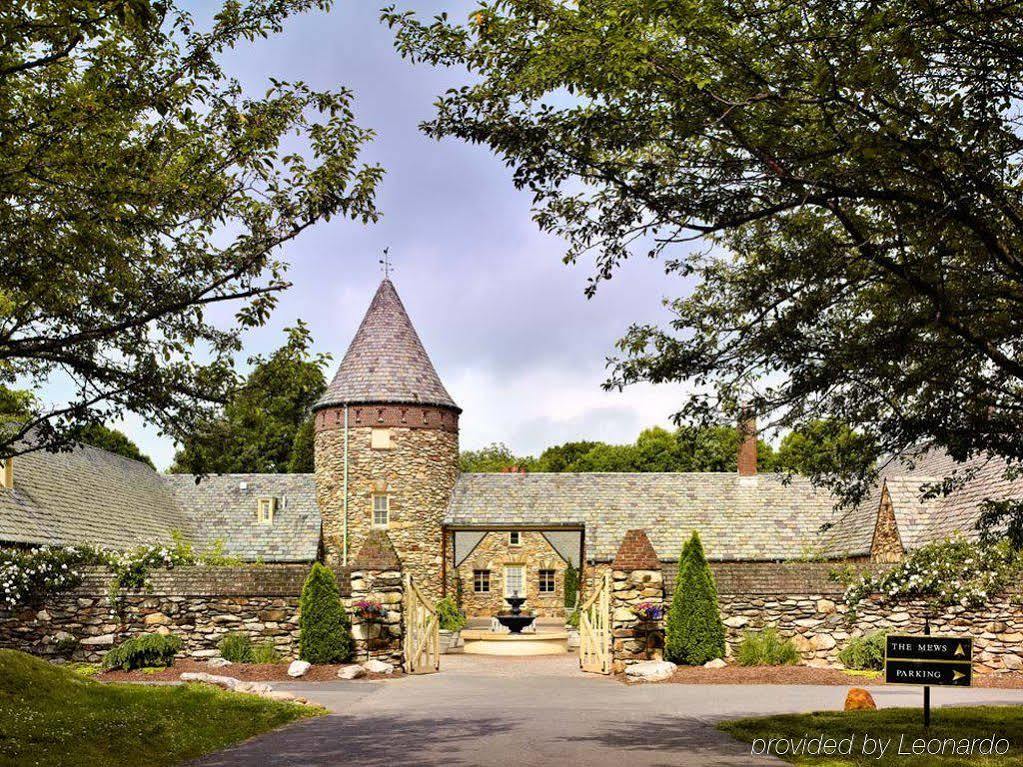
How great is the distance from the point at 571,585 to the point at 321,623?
2526 cm

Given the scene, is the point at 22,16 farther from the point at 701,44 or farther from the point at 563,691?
the point at 563,691

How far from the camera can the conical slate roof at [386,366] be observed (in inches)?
1513

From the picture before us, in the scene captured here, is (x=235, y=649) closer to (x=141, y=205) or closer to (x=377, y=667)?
(x=377, y=667)

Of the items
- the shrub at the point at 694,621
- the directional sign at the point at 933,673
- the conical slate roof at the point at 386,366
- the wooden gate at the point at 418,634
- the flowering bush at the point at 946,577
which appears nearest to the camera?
the directional sign at the point at 933,673

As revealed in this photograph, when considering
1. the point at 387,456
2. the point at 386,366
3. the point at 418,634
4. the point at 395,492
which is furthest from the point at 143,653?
the point at 386,366

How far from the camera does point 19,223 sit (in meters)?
10.4

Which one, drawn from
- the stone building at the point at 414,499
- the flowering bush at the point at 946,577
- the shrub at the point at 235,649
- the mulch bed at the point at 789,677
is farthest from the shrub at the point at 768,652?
the stone building at the point at 414,499

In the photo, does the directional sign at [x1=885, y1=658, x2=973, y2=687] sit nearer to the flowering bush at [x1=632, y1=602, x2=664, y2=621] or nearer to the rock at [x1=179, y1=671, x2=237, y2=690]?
the flowering bush at [x1=632, y1=602, x2=664, y2=621]

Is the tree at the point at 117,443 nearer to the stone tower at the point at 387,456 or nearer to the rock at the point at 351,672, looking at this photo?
the stone tower at the point at 387,456

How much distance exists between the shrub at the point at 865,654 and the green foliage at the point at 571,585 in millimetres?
24604

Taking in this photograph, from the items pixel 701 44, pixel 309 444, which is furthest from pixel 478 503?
pixel 701 44

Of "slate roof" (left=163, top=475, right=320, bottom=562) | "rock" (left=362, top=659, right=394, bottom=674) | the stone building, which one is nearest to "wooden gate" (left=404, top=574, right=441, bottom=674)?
"rock" (left=362, top=659, right=394, bottom=674)

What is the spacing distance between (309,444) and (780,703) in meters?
45.2

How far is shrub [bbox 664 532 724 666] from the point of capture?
1967cm
